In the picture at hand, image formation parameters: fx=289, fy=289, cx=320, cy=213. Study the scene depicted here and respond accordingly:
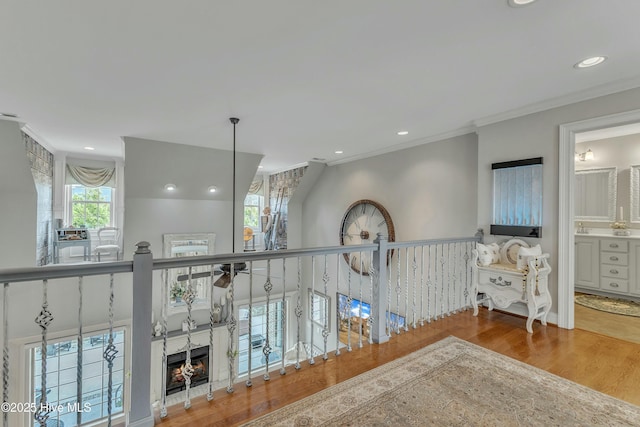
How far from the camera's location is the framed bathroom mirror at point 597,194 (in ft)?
14.5

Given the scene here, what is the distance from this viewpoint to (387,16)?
177 centimetres

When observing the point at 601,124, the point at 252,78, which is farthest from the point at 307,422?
the point at 601,124

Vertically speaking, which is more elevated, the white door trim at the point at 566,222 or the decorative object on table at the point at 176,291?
the white door trim at the point at 566,222

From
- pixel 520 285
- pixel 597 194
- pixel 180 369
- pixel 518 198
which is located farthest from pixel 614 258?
pixel 180 369

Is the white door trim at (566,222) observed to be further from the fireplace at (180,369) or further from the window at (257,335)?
the fireplace at (180,369)

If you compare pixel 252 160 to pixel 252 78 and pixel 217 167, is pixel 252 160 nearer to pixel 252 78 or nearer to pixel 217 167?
pixel 217 167

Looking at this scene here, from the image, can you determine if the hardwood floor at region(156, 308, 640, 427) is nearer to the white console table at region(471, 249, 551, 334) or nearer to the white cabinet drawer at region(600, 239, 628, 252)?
the white console table at region(471, 249, 551, 334)

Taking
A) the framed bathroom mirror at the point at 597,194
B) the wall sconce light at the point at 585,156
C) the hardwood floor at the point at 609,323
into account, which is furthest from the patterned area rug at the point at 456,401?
the wall sconce light at the point at 585,156

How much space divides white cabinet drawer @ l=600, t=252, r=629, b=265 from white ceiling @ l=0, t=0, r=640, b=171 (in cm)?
274

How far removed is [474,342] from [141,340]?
8.95 ft

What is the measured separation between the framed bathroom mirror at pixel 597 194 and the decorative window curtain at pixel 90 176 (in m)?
9.03

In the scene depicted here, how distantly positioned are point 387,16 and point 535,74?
1600 millimetres

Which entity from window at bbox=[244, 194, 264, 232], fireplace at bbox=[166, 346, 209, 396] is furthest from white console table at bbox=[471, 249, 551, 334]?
window at bbox=[244, 194, 264, 232]

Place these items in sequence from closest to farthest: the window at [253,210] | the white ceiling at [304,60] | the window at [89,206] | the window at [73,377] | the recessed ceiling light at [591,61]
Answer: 1. the white ceiling at [304,60]
2. the recessed ceiling light at [591,61]
3. the window at [73,377]
4. the window at [89,206]
5. the window at [253,210]
